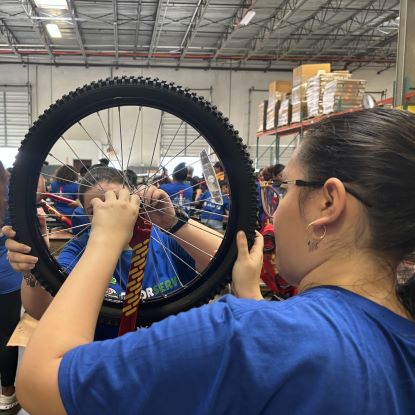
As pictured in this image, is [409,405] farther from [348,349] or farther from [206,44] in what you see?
[206,44]

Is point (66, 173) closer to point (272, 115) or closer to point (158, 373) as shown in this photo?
point (158, 373)

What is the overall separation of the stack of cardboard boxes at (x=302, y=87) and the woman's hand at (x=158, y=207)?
4.91m

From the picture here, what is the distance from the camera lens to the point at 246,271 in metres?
0.85

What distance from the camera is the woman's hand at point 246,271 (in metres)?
0.85

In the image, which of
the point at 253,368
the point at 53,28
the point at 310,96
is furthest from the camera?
the point at 53,28

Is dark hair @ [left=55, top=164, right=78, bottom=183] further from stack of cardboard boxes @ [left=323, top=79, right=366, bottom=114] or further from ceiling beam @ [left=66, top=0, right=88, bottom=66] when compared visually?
ceiling beam @ [left=66, top=0, right=88, bottom=66]

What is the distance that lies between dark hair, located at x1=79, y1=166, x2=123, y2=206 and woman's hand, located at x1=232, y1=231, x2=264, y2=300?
453 millimetres

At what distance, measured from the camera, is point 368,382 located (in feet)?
1.73

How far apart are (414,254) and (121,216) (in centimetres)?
50

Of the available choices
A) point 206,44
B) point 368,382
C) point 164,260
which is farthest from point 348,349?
point 206,44

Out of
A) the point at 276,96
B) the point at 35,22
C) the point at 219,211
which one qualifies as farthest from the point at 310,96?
the point at 35,22

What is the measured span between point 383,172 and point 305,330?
0.25 m

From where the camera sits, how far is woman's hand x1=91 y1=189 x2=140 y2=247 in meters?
0.73

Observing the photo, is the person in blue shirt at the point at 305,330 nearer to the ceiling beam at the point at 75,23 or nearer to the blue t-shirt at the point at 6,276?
the blue t-shirt at the point at 6,276
